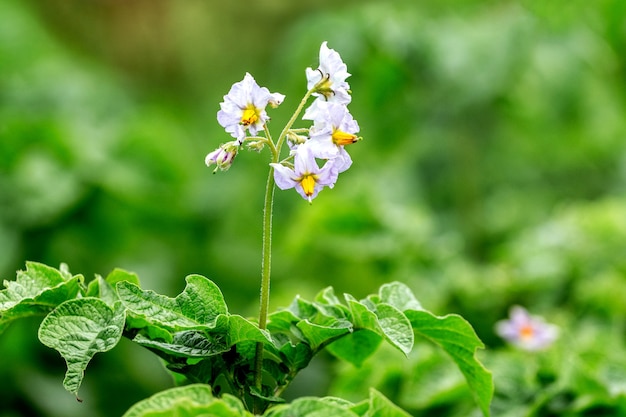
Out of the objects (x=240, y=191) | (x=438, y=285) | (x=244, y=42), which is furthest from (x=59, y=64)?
(x=438, y=285)

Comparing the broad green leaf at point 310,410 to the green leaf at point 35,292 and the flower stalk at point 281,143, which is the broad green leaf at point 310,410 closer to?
the flower stalk at point 281,143

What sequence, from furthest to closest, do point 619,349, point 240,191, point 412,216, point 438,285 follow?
point 240,191
point 412,216
point 438,285
point 619,349

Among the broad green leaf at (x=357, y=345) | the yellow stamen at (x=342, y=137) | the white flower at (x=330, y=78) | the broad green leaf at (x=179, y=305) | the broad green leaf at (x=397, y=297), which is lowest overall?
the broad green leaf at (x=179, y=305)

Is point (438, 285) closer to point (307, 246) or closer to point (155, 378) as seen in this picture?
point (307, 246)

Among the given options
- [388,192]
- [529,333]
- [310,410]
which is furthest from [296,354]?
[388,192]

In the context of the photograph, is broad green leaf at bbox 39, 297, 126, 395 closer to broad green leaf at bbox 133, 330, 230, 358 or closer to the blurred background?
broad green leaf at bbox 133, 330, 230, 358

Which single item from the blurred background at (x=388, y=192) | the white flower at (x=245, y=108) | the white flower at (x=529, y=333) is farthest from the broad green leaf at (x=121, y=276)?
the white flower at (x=529, y=333)

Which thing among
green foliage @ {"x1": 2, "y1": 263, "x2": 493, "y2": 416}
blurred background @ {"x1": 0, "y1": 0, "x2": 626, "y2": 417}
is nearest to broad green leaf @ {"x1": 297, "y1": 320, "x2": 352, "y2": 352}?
green foliage @ {"x1": 2, "y1": 263, "x2": 493, "y2": 416}
